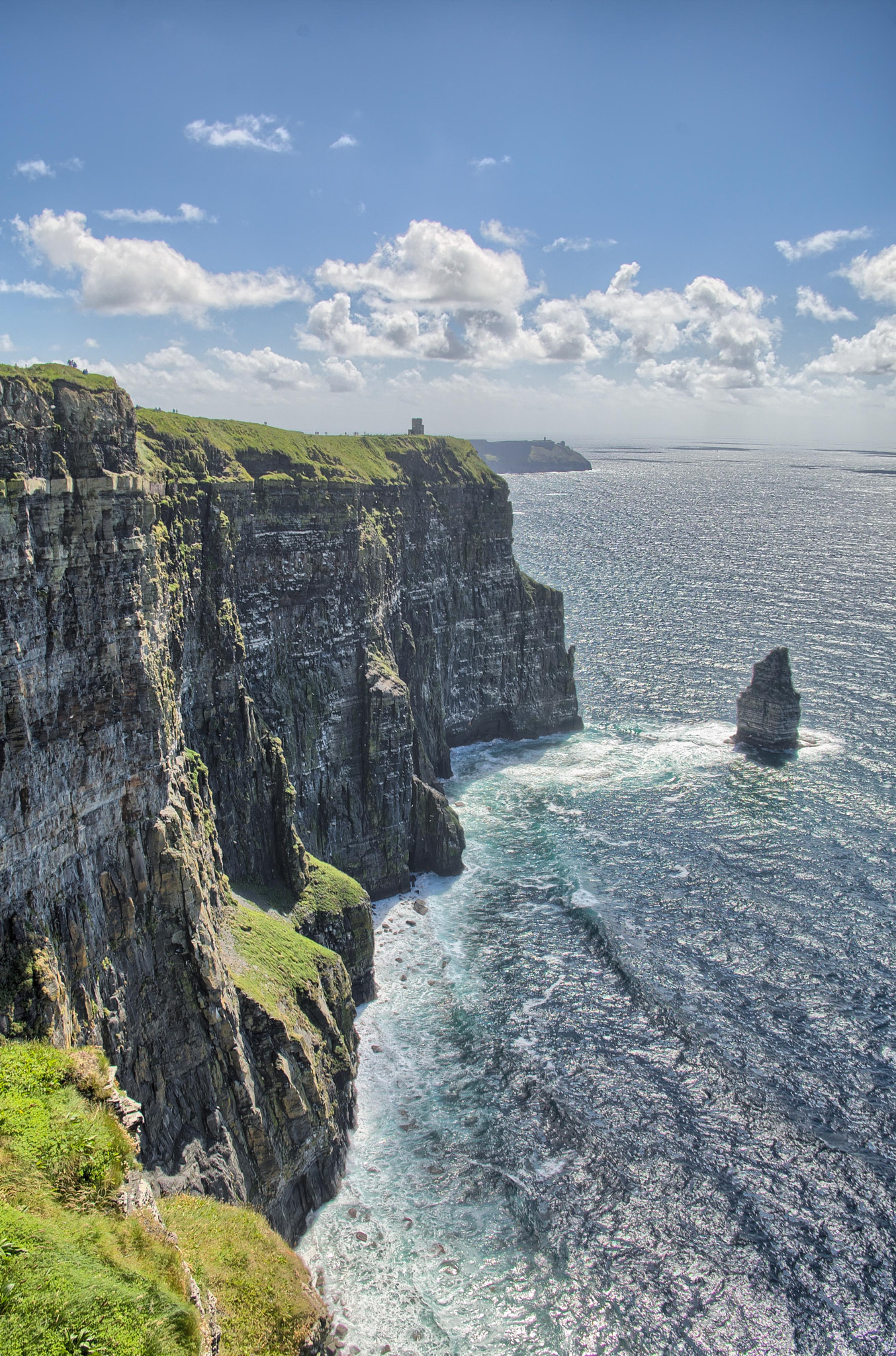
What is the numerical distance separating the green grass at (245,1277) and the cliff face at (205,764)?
3292 mm

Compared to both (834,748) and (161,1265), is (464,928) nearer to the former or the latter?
(161,1265)

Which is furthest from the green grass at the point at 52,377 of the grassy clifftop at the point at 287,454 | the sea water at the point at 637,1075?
the sea water at the point at 637,1075

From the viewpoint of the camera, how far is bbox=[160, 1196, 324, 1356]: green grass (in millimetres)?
26859

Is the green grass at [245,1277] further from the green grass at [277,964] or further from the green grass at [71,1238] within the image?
the green grass at [277,964]

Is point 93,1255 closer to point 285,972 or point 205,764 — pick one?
point 285,972

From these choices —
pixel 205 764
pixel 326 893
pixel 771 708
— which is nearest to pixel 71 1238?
pixel 205 764

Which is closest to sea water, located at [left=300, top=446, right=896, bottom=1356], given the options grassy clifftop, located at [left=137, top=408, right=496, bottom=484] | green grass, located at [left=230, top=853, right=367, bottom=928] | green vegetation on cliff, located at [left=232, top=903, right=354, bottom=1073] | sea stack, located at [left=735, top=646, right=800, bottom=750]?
sea stack, located at [left=735, top=646, right=800, bottom=750]

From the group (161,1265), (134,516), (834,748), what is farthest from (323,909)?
(834,748)

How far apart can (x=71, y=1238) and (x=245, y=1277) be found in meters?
11.5

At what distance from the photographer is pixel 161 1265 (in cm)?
2127

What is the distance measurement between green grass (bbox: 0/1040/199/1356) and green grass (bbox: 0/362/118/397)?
2256 centimetres

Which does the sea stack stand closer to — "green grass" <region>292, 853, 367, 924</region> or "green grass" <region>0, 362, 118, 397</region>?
"green grass" <region>292, 853, 367, 924</region>

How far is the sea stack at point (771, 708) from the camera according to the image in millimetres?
101938

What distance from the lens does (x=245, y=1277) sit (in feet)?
95.3
